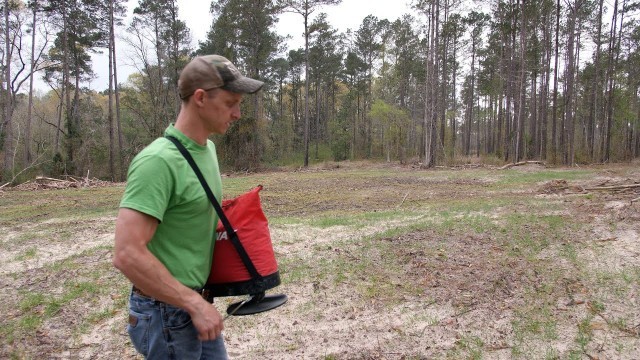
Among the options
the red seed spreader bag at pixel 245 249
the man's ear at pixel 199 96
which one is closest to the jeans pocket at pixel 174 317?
the red seed spreader bag at pixel 245 249

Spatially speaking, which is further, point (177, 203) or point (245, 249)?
point (245, 249)

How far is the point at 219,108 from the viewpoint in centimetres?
156

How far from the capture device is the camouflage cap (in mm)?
1494

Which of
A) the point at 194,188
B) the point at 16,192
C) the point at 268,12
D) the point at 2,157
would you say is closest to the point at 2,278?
the point at 194,188

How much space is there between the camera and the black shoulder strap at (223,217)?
4.85 ft

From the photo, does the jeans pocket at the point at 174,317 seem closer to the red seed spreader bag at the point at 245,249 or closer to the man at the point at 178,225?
the man at the point at 178,225

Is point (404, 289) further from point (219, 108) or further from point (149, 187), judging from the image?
point (149, 187)

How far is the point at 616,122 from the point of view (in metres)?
36.6

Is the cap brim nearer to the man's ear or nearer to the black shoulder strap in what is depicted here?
the man's ear

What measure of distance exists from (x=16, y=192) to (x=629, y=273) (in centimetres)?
2037

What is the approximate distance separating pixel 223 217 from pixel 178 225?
18 centimetres

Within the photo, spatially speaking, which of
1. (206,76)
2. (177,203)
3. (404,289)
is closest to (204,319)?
(177,203)

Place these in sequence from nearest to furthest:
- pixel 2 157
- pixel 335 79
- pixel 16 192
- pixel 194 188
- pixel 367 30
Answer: pixel 194 188, pixel 16 192, pixel 2 157, pixel 367 30, pixel 335 79

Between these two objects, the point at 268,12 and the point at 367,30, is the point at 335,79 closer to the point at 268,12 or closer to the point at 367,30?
the point at 367,30
